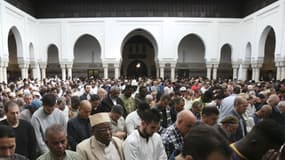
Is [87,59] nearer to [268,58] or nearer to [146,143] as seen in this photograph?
[268,58]

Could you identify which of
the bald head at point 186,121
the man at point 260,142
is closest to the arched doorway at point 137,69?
the bald head at point 186,121

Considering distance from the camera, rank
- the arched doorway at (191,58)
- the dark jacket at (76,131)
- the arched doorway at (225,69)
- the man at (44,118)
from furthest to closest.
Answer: the arched doorway at (191,58), the arched doorway at (225,69), the man at (44,118), the dark jacket at (76,131)

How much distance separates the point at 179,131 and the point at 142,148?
575 millimetres

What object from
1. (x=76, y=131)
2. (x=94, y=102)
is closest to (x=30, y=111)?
(x=94, y=102)

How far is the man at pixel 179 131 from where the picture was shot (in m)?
2.64

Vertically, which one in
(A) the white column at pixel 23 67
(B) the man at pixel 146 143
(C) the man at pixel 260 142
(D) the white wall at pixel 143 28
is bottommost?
(B) the man at pixel 146 143

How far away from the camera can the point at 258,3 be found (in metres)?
Result: 18.7

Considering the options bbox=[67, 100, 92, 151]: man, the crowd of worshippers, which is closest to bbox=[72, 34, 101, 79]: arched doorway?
the crowd of worshippers

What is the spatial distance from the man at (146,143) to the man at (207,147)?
1338 mm

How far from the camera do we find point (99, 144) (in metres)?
2.34

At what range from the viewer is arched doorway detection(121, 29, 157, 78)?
2841 centimetres

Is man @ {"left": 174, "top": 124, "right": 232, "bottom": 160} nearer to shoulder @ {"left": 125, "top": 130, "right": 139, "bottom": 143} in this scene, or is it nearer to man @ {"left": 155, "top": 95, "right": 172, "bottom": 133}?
shoulder @ {"left": 125, "top": 130, "right": 139, "bottom": 143}

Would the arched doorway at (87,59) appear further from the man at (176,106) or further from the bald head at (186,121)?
the bald head at (186,121)

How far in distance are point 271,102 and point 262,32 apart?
15.3 m
